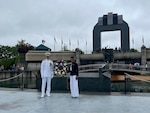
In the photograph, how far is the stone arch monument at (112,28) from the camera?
48.1 metres

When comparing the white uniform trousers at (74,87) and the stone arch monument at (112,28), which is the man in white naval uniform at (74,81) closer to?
the white uniform trousers at (74,87)

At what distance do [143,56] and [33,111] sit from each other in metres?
42.4

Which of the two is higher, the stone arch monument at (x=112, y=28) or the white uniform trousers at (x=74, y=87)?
the stone arch monument at (x=112, y=28)

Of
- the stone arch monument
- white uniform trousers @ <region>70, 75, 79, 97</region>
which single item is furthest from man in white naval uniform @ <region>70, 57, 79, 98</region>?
the stone arch monument

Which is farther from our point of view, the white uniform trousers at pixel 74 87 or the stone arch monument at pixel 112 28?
→ the stone arch monument at pixel 112 28

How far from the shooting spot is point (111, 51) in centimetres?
4847

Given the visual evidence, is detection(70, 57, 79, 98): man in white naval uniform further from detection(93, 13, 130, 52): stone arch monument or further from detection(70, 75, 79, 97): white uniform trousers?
detection(93, 13, 130, 52): stone arch monument

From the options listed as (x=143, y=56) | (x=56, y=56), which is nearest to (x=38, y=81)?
(x=143, y=56)

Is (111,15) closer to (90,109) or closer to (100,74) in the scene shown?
(100,74)

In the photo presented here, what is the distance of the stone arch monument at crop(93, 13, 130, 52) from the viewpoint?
158ft

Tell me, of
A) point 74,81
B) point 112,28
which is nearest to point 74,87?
point 74,81

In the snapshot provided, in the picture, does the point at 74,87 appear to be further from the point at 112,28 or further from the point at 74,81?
the point at 112,28

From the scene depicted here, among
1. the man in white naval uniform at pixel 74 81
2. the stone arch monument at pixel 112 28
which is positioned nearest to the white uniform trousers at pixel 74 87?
the man in white naval uniform at pixel 74 81

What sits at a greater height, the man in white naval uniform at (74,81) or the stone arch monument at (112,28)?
the stone arch monument at (112,28)
